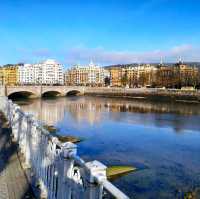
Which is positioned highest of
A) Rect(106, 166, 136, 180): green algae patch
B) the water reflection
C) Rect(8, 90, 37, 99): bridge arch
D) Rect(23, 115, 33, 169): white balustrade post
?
Rect(23, 115, 33, 169): white balustrade post

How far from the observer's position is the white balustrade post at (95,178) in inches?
128

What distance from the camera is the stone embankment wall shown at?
78438 mm

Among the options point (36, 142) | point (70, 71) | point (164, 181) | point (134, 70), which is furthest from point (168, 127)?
point (70, 71)

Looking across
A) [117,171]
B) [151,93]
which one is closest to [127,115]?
[117,171]

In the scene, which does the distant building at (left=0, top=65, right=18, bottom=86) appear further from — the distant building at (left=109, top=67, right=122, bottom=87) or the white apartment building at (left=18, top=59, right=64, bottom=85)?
the distant building at (left=109, top=67, right=122, bottom=87)

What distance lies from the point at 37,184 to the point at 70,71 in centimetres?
18800

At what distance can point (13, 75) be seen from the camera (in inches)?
6791

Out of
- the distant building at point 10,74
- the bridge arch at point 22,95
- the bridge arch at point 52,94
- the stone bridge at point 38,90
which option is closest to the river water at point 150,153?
the stone bridge at point 38,90

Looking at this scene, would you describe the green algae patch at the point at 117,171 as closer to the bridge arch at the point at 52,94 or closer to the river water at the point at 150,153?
the river water at the point at 150,153

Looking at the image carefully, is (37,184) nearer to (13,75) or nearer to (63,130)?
(63,130)

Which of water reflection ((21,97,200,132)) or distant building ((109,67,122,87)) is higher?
distant building ((109,67,122,87))

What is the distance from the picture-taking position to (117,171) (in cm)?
1481

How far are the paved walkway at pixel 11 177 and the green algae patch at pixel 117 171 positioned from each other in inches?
203

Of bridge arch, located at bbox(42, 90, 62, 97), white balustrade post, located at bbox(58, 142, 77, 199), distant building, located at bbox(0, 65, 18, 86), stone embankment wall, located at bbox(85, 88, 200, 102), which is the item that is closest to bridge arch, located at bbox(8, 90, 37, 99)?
bridge arch, located at bbox(42, 90, 62, 97)
